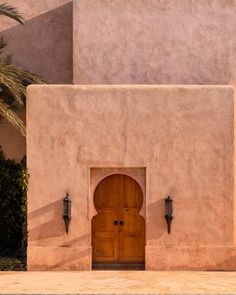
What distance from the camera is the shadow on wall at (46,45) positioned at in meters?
16.7

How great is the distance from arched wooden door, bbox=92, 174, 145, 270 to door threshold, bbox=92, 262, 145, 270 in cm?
6

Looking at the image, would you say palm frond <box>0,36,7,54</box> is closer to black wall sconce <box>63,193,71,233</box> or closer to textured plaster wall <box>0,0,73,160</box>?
textured plaster wall <box>0,0,73,160</box>

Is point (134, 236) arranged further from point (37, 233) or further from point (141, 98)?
point (141, 98)

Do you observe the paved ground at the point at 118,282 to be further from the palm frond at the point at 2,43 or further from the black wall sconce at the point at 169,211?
the palm frond at the point at 2,43

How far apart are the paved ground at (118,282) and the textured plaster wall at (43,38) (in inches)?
226

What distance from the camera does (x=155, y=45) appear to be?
51.8 ft

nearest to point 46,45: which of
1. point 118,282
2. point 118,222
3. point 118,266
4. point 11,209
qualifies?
point 11,209

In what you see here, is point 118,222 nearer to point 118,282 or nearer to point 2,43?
point 118,282

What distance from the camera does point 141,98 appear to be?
→ 14477 mm

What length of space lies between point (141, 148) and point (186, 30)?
142 inches

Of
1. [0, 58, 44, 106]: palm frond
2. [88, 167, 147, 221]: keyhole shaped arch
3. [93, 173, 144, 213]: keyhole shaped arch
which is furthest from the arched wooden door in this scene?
[0, 58, 44, 106]: palm frond

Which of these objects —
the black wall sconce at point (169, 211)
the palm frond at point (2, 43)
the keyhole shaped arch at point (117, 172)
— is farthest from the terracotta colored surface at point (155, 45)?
the black wall sconce at point (169, 211)

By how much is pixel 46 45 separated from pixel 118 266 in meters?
6.50

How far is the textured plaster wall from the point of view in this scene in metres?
16.8
